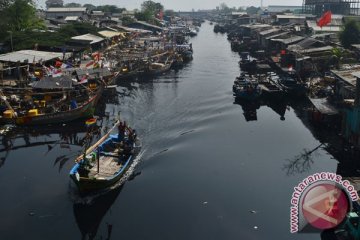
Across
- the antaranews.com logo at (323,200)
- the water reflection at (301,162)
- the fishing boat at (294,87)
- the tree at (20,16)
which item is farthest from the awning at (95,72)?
the antaranews.com logo at (323,200)

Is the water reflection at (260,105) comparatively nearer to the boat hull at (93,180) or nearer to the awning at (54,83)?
the boat hull at (93,180)

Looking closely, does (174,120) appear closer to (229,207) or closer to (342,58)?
(229,207)

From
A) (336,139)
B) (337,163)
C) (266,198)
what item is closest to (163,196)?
(266,198)

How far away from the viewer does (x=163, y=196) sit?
21.6 metres

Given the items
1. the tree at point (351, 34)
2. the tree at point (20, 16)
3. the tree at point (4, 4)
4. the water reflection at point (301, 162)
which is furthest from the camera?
the tree at point (4, 4)

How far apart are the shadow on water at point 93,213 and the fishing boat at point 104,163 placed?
2.16 feet

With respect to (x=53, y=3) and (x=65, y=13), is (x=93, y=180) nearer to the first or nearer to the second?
(x=65, y=13)

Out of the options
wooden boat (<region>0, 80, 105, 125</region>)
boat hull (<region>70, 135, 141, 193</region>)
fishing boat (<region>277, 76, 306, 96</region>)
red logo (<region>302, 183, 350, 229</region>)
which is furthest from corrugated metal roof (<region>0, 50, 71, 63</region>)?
red logo (<region>302, 183, 350, 229</region>)

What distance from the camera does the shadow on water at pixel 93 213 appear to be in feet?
61.0

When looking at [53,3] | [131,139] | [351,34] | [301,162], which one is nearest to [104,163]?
[131,139]

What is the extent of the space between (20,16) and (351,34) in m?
52.7

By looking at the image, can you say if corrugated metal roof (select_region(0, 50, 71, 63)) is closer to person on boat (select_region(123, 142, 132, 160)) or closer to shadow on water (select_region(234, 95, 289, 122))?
shadow on water (select_region(234, 95, 289, 122))

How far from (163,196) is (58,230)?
19.3 ft

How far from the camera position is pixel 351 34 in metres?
53.8
